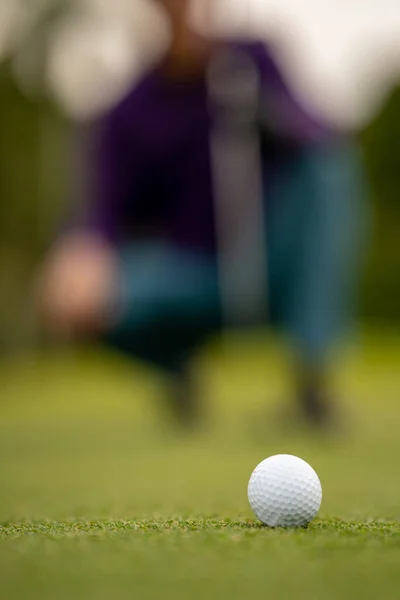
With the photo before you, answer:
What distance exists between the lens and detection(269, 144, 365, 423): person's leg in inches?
219

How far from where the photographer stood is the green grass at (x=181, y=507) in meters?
1.81

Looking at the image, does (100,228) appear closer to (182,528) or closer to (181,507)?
(181,507)

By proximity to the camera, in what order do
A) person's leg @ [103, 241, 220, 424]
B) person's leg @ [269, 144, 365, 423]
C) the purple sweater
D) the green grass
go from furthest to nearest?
the purple sweater, person's leg @ [103, 241, 220, 424], person's leg @ [269, 144, 365, 423], the green grass

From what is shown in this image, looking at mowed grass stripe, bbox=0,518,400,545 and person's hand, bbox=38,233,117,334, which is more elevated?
person's hand, bbox=38,233,117,334

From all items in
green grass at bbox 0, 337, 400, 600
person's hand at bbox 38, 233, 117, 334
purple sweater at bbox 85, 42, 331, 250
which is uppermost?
purple sweater at bbox 85, 42, 331, 250

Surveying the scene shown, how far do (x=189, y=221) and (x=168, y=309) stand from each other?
0.49 meters

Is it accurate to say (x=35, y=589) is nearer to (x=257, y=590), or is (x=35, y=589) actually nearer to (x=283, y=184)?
(x=257, y=590)

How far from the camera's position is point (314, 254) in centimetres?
570

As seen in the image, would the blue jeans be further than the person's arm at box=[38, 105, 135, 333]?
No

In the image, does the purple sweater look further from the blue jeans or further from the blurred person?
the blue jeans

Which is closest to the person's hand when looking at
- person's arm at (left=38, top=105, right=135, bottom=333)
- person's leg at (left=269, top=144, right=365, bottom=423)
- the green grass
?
person's arm at (left=38, top=105, right=135, bottom=333)

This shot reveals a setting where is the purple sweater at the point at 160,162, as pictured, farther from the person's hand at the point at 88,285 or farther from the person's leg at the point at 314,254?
the person's leg at the point at 314,254

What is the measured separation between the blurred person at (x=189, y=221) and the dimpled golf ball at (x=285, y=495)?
3.07 m

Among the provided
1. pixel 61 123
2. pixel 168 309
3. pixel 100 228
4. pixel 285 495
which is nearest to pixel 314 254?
pixel 168 309
